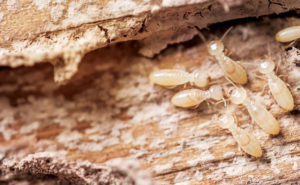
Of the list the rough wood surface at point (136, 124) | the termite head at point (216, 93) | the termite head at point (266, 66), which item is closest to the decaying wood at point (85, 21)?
the rough wood surface at point (136, 124)

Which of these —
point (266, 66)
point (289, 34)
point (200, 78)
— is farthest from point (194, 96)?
point (289, 34)

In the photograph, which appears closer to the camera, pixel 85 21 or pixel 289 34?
pixel 85 21

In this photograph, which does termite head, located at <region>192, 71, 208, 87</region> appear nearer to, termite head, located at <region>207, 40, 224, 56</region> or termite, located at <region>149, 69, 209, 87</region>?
termite, located at <region>149, 69, 209, 87</region>

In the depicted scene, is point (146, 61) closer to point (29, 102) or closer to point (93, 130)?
point (93, 130)

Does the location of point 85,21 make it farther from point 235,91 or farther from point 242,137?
point 242,137

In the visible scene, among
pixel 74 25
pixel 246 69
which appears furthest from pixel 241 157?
pixel 74 25

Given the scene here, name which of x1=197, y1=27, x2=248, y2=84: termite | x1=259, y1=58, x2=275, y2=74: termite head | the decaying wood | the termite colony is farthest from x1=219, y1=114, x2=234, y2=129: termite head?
the decaying wood
